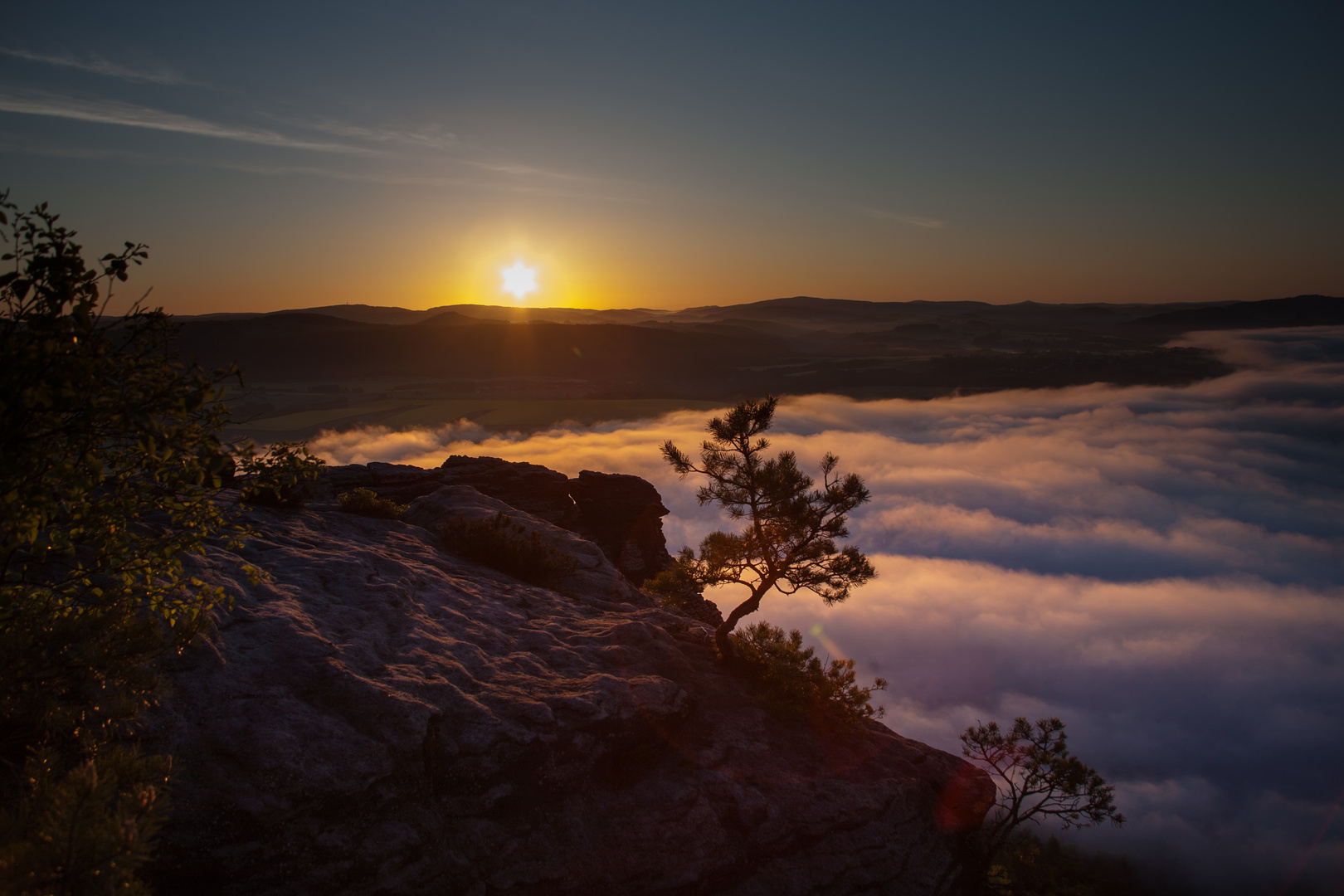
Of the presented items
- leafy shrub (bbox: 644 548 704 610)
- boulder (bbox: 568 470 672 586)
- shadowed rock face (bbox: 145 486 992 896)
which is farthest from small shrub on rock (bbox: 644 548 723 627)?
boulder (bbox: 568 470 672 586)

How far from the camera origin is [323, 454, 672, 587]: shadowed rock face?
1105 inches

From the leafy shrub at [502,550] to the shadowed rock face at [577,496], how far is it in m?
8.46

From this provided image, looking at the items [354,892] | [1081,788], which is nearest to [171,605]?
[354,892]

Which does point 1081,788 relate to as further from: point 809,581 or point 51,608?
point 51,608

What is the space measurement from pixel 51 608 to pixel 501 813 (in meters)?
6.40

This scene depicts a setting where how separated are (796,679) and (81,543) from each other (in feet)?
42.9

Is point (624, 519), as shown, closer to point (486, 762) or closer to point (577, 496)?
point (577, 496)

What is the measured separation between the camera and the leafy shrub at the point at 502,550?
1873cm

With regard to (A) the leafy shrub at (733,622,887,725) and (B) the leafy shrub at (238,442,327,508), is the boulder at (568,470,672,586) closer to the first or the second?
(A) the leafy shrub at (733,622,887,725)

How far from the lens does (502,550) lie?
18.9m

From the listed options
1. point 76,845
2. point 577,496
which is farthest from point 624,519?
point 76,845

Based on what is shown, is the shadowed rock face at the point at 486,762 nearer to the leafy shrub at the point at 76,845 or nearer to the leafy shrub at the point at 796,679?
the leafy shrub at the point at 796,679

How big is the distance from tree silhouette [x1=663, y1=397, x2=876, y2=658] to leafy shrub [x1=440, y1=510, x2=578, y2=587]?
589cm

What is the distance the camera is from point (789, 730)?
13688 mm
